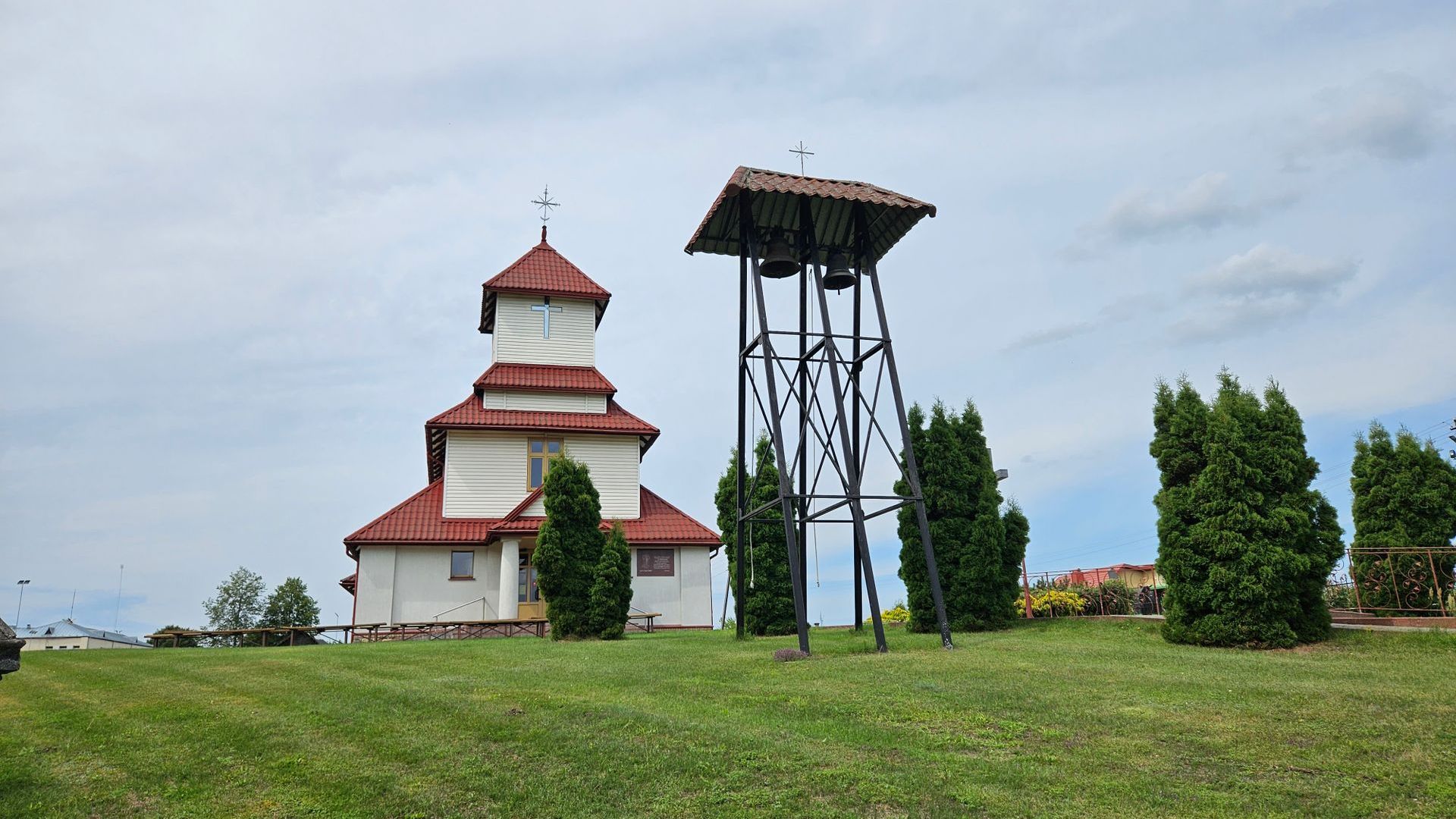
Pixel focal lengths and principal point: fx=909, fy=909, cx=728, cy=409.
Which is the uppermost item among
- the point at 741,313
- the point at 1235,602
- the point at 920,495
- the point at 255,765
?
the point at 741,313

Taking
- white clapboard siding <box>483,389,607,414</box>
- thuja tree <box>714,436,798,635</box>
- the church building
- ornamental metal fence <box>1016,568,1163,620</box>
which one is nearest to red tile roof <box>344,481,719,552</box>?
the church building

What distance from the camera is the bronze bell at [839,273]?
15977 mm

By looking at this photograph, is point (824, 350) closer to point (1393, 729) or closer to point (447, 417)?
point (1393, 729)

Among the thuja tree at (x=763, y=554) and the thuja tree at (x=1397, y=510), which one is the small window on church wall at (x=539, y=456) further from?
the thuja tree at (x=1397, y=510)

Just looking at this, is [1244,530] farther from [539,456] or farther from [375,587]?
[375,587]

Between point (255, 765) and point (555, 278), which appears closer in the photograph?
point (255, 765)

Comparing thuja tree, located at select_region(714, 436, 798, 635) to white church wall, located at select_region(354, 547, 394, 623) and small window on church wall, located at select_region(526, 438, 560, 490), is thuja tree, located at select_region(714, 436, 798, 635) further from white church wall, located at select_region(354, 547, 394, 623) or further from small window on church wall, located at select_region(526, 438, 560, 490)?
white church wall, located at select_region(354, 547, 394, 623)

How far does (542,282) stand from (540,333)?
5.90 feet

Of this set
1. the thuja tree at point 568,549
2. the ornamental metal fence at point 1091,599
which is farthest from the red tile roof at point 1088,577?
the thuja tree at point 568,549

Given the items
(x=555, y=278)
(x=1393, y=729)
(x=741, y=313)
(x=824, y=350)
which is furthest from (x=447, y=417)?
(x=1393, y=729)

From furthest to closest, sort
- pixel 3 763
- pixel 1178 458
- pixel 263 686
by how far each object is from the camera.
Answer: pixel 1178 458 < pixel 263 686 < pixel 3 763

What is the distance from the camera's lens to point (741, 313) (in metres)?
16.2

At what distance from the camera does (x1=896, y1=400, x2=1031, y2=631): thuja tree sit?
52.9ft

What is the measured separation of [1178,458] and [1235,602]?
2221 millimetres
